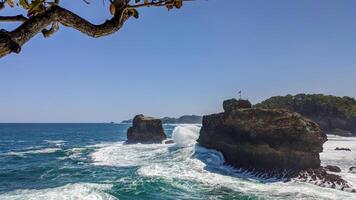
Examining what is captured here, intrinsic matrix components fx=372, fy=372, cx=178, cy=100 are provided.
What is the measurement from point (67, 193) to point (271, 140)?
57.5 feet

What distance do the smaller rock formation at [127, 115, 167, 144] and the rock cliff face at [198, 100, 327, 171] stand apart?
2945 centimetres

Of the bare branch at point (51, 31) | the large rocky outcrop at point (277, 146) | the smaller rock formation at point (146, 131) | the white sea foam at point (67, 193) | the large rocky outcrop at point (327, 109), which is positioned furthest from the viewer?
the large rocky outcrop at point (327, 109)

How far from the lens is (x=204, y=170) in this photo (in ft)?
104

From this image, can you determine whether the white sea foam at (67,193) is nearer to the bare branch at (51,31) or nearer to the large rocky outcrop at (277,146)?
the large rocky outcrop at (277,146)

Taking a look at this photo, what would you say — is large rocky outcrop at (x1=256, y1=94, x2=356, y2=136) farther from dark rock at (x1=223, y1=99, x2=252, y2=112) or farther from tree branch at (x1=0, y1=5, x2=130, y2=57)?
tree branch at (x1=0, y1=5, x2=130, y2=57)

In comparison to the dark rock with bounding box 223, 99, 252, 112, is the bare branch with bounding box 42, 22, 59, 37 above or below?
below

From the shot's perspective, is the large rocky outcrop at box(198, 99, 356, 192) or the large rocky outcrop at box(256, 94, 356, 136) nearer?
the large rocky outcrop at box(198, 99, 356, 192)

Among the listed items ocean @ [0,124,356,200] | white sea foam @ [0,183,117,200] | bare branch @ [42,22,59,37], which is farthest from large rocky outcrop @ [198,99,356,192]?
bare branch @ [42,22,59,37]

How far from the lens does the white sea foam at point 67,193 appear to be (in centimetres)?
2233

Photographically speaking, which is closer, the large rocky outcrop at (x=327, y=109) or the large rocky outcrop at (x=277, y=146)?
the large rocky outcrop at (x=277, y=146)

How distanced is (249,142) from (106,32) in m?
31.3

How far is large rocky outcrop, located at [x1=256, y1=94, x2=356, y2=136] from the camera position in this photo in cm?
8156

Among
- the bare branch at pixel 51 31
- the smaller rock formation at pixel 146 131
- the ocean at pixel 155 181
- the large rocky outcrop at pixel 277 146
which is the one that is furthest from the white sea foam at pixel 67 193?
the smaller rock formation at pixel 146 131

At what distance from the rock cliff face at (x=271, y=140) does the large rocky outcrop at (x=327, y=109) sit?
40.5 meters
